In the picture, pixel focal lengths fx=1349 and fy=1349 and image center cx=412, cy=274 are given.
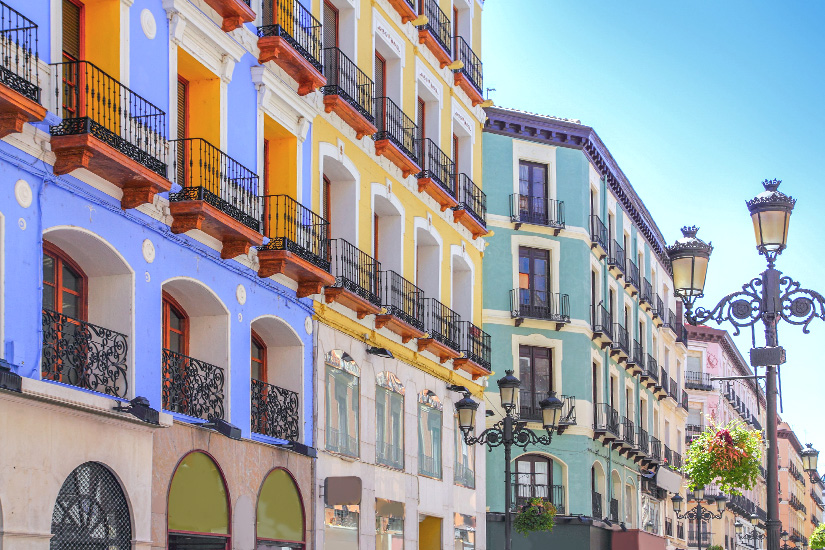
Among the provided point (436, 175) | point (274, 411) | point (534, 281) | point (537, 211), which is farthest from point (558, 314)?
point (274, 411)

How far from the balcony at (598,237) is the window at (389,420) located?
17.9 meters

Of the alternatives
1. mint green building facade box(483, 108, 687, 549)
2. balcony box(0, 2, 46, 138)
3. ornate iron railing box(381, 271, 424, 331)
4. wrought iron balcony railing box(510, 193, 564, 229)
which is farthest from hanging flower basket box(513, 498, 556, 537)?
balcony box(0, 2, 46, 138)

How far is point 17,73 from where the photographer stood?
14.8 metres

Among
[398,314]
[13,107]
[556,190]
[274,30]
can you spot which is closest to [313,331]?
[398,314]

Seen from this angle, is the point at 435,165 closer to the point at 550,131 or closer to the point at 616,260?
the point at 550,131

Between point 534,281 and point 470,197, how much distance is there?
1047cm

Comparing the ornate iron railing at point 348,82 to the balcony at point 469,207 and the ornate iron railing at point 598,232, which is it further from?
the ornate iron railing at point 598,232

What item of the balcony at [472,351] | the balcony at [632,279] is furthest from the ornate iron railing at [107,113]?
the balcony at [632,279]

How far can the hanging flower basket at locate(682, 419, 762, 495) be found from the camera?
31875 millimetres

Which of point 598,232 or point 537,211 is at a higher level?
point 537,211

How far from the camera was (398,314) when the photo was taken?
26344mm

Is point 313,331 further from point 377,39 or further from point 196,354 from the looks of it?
point 377,39

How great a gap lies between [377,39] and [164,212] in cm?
1051

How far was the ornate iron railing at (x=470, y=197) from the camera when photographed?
31875 mm
